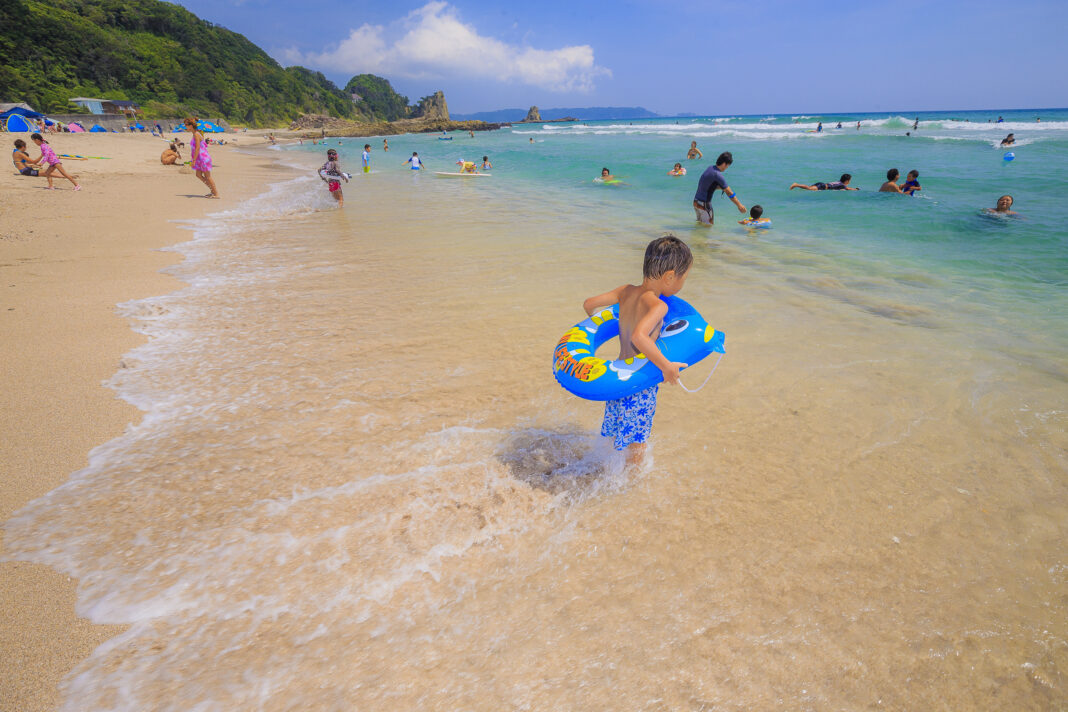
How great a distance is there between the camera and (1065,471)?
2938 millimetres

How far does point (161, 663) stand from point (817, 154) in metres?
31.8

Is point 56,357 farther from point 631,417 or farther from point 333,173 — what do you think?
point 333,173

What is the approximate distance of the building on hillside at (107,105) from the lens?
43.3 m

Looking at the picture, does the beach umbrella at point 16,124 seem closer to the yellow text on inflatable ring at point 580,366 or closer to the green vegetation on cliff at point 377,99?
the yellow text on inflatable ring at point 580,366

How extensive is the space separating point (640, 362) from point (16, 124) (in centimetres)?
4223

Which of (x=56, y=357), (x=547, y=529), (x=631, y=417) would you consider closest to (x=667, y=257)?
(x=631, y=417)

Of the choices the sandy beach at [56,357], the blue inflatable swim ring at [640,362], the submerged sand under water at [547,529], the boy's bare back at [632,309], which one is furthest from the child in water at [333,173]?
the blue inflatable swim ring at [640,362]

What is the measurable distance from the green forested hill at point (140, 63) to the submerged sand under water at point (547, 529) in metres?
60.7

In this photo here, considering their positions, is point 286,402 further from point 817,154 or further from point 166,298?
point 817,154

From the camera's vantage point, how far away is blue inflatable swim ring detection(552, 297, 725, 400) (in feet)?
7.88

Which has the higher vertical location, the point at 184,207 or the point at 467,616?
the point at 184,207

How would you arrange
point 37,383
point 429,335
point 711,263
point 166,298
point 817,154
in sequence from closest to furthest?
point 37,383 → point 429,335 → point 166,298 → point 711,263 → point 817,154

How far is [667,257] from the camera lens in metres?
2.29

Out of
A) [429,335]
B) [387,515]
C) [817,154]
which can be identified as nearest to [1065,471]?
[387,515]
